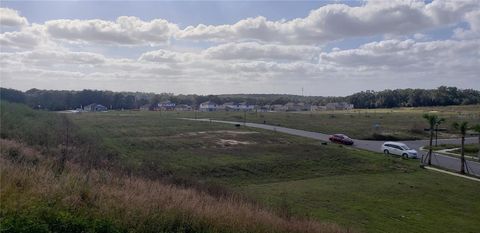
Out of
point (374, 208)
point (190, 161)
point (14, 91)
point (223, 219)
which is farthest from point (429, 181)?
point (14, 91)

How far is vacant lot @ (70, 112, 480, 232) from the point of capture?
74.7 feet

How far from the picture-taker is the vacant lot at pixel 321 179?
2278 cm

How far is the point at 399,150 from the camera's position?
4947 centimetres

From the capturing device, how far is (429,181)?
34812mm

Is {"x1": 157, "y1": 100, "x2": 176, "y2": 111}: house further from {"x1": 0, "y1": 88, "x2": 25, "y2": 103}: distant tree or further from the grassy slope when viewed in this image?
the grassy slope

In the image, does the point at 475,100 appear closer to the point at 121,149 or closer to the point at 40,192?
the point at 121,149

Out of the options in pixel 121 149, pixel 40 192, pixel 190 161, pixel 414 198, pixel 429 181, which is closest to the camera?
pixel 40 192

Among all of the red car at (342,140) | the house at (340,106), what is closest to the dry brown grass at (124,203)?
the red car at (342,140)

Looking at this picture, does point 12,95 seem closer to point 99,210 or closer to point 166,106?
point 166,106

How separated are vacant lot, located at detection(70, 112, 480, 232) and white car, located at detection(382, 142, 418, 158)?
335 cm

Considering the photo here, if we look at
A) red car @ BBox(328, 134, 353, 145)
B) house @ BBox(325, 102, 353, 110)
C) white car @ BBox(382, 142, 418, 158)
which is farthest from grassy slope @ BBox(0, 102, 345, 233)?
house @ BBox(325, 102, 353, 110)

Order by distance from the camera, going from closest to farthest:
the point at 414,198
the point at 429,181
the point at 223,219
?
the point at 223,219, the point at 414,198, the point at 429,181

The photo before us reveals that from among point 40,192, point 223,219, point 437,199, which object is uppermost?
point 40,192

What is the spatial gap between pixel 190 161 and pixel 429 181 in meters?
19.7
